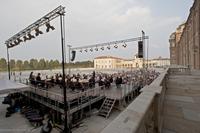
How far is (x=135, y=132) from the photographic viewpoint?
3.79 feet

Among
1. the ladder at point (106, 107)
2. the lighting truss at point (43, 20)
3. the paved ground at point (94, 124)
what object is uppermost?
the lighting truss at point (43, 20)

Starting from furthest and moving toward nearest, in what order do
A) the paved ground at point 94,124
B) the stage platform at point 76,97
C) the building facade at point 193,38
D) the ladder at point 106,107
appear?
the building facade at point 193,38 < the ladder at point 106,107 < the stage platform at point 76,97 < the paved ground at point 94,124

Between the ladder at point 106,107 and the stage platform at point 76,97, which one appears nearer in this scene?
the stage platform at point 76,97

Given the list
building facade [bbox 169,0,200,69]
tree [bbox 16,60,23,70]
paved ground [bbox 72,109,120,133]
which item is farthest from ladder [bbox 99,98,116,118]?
tree [bbox 16,60,23,70]

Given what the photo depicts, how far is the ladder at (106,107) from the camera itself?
37.6 ft

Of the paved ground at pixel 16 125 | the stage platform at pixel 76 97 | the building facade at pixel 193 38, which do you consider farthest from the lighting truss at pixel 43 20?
the building facade at pixel 193 38

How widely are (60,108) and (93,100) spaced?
2.66 m

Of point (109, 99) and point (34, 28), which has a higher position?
point (34, 28)

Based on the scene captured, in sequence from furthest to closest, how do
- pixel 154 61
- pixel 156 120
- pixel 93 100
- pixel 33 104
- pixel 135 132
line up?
pixel 154 61
pixel 33 104
pixel 93 100
pixel 156 120
pixel 135 132

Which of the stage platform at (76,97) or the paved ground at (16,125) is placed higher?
the stage platform at (76,97)

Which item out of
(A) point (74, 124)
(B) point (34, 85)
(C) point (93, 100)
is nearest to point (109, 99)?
(C) point (93, 100)

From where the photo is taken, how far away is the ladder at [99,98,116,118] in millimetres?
11462

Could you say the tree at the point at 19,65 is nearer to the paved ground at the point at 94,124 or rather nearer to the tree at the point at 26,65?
the tree at the point at 26,65

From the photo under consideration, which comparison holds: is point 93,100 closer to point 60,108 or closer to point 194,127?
point 60,108
